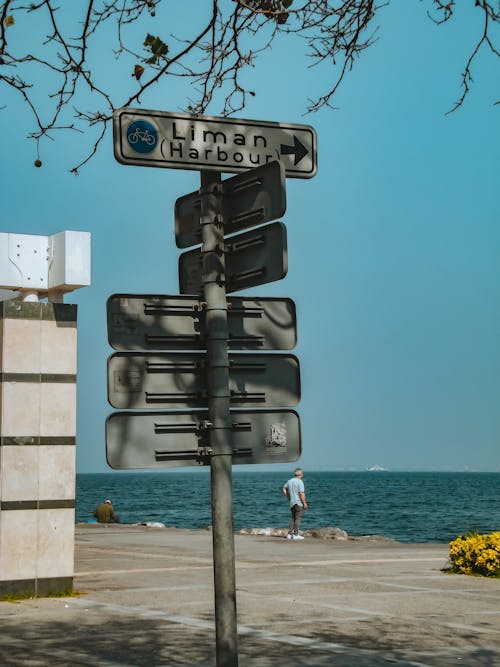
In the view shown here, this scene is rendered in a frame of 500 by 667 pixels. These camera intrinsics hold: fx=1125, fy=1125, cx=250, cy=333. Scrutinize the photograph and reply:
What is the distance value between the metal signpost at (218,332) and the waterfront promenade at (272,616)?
3.60m

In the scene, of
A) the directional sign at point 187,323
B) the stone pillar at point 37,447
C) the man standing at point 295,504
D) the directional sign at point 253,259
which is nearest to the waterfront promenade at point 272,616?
the stone pillar at point 37,447

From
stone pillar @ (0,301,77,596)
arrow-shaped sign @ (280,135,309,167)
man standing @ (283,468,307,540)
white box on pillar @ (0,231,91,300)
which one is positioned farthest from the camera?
man standing @ (283,468,307,540)

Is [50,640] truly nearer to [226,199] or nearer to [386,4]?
[226,199]

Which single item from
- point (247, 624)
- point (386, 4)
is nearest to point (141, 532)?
point (247, 624)

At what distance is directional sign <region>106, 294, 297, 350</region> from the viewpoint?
6.02 m

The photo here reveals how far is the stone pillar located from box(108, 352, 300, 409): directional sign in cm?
786

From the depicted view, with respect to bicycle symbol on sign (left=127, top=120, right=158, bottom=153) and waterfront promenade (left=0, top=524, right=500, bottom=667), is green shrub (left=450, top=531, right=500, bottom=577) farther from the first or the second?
bicycle symbol on sign (left=127, top=120, right=158, bottom=153)

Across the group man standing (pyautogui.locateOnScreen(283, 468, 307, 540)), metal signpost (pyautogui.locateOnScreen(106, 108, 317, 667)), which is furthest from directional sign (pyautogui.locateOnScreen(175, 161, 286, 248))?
man standing (pyautogui.locateOnScreen(283, 468, 307, 540))

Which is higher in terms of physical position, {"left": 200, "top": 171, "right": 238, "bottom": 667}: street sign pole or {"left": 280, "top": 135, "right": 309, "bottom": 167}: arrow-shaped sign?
{"left": 280, "top": 135, "right": 309, "bottom": 167}: arrow-shaped sign

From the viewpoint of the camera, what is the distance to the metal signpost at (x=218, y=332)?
19.3 feet

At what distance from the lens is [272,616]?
39.4 feet

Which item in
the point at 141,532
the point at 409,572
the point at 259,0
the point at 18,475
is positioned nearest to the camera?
the point at 259,0

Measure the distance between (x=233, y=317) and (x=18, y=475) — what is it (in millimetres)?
7916

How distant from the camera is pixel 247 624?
37.2ft
